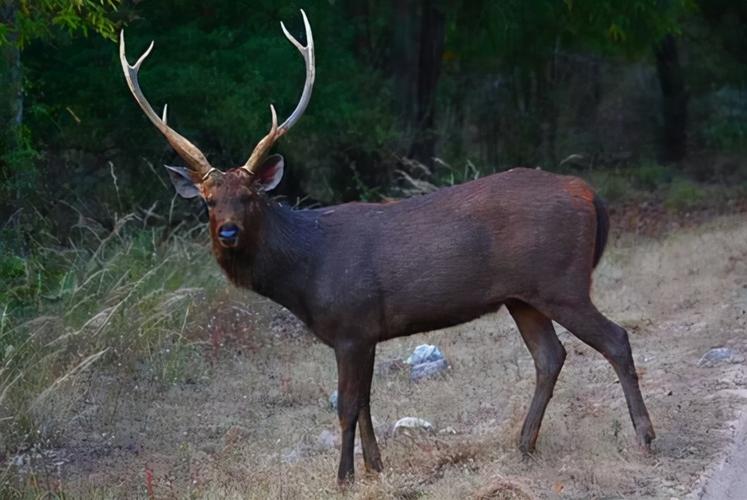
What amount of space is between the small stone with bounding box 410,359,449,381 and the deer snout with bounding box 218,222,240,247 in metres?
3.67

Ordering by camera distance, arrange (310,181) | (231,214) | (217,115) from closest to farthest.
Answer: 1. (231,214)
2. (217,115)
3. (310,181)

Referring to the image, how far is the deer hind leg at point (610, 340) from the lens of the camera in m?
8.49

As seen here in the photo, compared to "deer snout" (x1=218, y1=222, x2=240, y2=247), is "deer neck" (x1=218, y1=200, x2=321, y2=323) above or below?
below

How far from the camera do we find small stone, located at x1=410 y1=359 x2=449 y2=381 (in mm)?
11719

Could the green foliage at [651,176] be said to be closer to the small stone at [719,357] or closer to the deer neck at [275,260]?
the small stone at [719,357]

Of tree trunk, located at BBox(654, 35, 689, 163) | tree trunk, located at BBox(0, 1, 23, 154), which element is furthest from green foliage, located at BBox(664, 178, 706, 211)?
tree trunk, located at BBox(0, 1, 23, 154)

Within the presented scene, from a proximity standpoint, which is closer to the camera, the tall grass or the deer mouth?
the deer mouth

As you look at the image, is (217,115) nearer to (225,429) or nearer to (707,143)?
(225,429)

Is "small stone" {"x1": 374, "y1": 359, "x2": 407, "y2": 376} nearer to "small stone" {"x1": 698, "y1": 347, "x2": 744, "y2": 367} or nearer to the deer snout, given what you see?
"small stone" {"x1": 698, "y1": 347, "x2": 744, "y2": 367}

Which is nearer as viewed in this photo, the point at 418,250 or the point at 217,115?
the point at 418,250

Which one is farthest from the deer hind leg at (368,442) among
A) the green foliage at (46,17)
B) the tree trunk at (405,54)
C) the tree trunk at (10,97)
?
the tree trunk at (405,54)

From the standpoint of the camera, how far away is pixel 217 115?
55.9 ft

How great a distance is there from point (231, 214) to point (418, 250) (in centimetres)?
115

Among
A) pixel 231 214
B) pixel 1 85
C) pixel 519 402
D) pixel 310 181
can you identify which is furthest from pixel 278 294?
pixel 310 181
